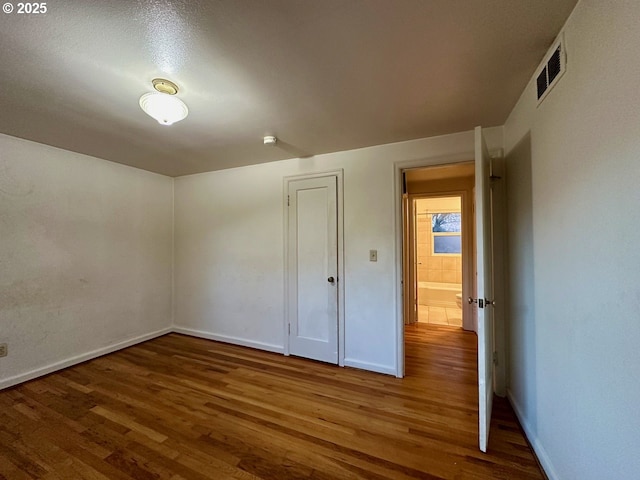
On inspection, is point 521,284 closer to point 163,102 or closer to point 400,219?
point 400,219

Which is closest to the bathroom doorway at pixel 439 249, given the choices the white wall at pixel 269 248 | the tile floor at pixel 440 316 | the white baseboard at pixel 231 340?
the tile floor at pixel 440 316

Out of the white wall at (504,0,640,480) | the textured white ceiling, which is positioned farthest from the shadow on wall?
the textured white ceiling

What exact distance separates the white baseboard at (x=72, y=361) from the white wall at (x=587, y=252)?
163 inches

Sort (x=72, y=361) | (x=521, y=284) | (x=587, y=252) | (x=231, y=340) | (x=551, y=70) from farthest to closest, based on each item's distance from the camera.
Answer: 1. (x=231, y=340)
2. (x=72, y=361)
3. (x=521, y=284)
4. (x=551, y=70)
5. (x=587, y=252)

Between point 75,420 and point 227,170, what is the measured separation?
111 inches

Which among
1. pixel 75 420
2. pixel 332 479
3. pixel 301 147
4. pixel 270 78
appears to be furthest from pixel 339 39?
pixel 75 420

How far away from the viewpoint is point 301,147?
8.99ft

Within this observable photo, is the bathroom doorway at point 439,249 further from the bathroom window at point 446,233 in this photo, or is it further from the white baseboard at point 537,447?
the white baseboard at point 537,447

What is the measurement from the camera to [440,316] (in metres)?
4.79

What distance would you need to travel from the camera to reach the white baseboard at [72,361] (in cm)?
240

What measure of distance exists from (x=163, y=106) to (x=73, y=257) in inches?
91.6

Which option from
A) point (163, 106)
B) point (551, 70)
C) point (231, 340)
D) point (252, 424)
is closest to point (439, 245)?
point (231, 340)

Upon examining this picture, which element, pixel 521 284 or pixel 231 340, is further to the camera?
pixel 231 340

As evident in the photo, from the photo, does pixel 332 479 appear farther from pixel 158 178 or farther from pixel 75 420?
pixel 158 178
